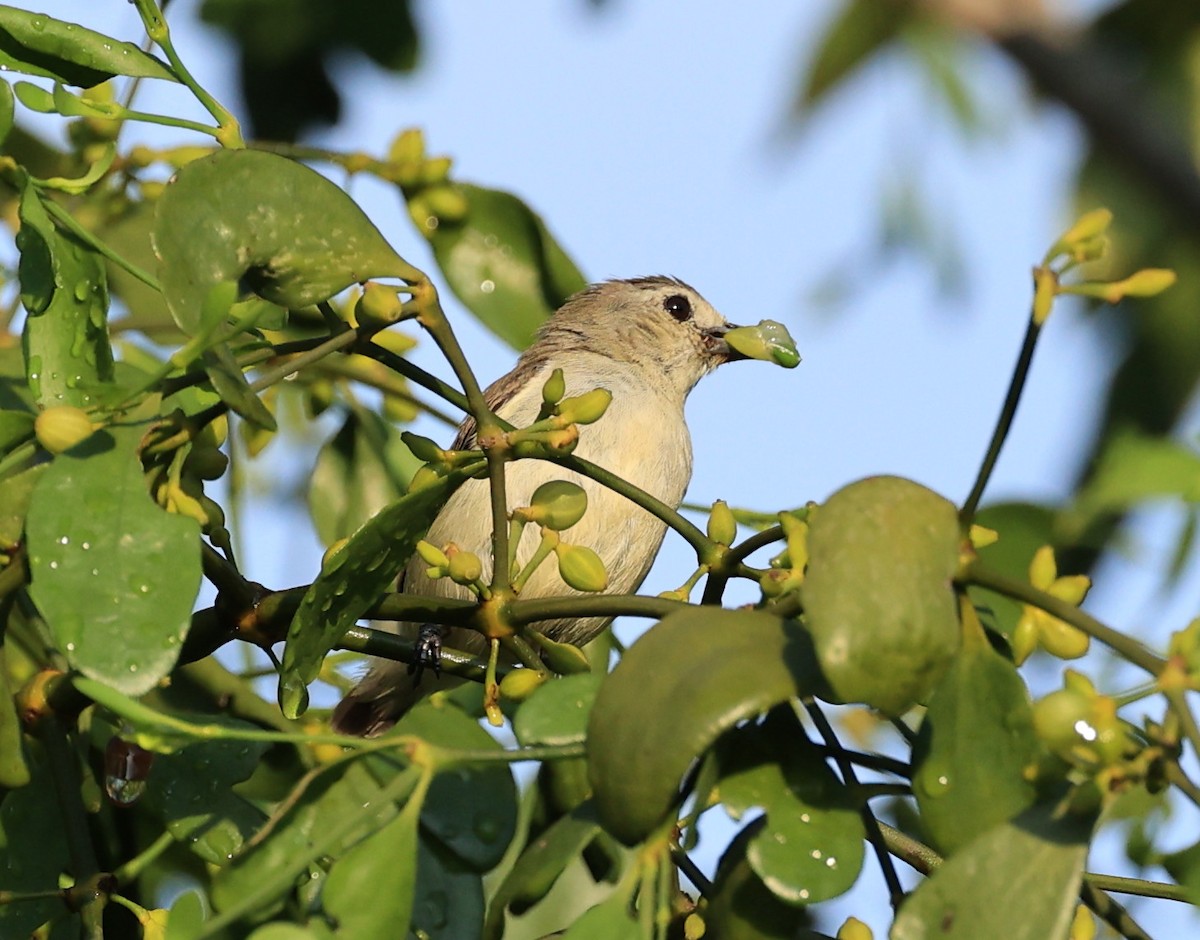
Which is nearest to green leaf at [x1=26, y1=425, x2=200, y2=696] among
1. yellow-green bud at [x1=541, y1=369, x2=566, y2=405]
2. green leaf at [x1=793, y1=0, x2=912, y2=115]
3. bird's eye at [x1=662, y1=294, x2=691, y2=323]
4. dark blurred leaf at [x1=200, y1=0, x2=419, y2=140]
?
yellow-green bud at [x1=541, y1=369, x2=566, y2=405]

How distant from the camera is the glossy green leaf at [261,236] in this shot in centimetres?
193

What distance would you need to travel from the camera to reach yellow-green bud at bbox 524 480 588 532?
234 cm

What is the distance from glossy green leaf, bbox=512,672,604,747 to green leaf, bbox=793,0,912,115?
2570 millimetres

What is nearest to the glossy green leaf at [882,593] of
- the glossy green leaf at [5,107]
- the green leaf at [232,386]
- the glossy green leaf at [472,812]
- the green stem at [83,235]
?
the glossy green leaf at [472,812]

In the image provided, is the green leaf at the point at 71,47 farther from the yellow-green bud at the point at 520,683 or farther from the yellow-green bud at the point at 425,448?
the yellow-green bud at the point at 520,683

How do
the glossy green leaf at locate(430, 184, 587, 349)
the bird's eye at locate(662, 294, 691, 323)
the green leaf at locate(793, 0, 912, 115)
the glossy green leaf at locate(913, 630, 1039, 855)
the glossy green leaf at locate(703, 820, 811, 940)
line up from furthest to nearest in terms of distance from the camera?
the bird's eye at locate(662, 294, 691, 323), the green leaf at locate(793, 0, 912, 115), the glossy green leaf at locate(430, 184, 587, 349), the glossy green leaf at locate(703, 820, 811, 940), the glossy green leaf at locate(913, 630, 1039, 855)

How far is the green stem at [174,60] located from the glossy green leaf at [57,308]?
25cm

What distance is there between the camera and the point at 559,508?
2.35 metres

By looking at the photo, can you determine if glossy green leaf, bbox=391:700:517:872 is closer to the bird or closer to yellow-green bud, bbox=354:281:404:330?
yellow-green bud, bbox=354:281:404:330

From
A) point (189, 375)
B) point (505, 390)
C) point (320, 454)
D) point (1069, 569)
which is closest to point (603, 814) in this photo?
point (189, 375)

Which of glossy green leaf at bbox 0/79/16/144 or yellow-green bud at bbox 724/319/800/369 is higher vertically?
glossy green leaf at bbox 0/79/16/144

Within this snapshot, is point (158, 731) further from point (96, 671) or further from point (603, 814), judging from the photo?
point (603, 814)

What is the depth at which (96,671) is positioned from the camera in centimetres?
169

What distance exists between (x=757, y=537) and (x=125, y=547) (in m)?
0.83
